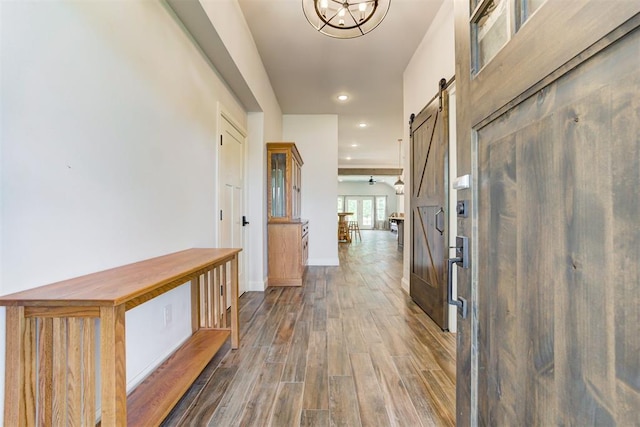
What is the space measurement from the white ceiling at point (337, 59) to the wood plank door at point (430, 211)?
838 mm

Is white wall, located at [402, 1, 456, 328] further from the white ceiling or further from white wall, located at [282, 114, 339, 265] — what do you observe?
white wall, located at [282, 114, 339, 265]

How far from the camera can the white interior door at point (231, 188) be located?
2795mm

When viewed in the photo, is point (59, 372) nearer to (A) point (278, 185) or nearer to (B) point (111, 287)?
(B) point (111, 287)

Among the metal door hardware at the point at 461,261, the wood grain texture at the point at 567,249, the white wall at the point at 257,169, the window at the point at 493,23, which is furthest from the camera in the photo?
the white wall at the point at 257,169

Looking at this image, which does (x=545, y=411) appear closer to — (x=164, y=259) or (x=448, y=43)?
(x=164, y=259)

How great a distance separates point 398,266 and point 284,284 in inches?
97.6

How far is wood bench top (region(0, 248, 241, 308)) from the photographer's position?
905 mm

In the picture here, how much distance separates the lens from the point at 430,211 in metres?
2.77

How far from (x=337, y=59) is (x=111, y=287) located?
3.35 m

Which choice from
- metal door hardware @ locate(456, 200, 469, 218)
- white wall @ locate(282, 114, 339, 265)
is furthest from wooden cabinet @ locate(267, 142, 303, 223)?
metal door hardware @ locate(456, 200, 469, 218)

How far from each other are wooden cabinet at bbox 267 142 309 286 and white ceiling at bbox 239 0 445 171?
1000 millimetres

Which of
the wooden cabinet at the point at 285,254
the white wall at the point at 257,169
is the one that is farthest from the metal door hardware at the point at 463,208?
the wooden cabinet at the point at 285,254

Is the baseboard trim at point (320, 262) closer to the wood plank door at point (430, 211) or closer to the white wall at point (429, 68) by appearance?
the white wall at point (429, 68)

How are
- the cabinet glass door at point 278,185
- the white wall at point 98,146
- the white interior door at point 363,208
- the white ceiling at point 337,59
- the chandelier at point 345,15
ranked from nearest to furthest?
the white wall at point 98,146 < the chandelier at point 345,15 < the white ceiling at point 337,59 < the cabinet glass door at point 278,185 < the white interior door at point 363,208
